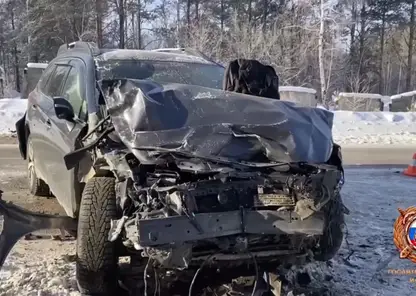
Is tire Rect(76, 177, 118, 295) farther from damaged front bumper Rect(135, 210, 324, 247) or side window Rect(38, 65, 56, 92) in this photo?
side window Rect(38, 65, 56, 92)

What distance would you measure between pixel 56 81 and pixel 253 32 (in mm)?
27742

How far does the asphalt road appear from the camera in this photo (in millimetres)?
6520

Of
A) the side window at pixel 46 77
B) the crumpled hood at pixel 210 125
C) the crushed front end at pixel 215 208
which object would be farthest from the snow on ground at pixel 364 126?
the crushed front end at pixel 215 208

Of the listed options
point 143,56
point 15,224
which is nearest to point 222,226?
point 15,224

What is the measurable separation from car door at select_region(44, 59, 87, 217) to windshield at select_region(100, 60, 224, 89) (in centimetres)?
30

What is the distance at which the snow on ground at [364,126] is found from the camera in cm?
1498

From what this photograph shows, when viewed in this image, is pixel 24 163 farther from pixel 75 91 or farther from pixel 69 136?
pixel 69 136

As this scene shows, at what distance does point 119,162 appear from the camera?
361 centimetres

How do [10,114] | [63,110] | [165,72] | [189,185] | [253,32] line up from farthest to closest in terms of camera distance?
[253,32] < [10,114] < [165,72] < [63,110] < [189,185]

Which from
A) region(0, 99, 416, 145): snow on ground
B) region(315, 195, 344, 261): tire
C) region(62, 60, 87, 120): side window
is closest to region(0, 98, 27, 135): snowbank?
region(0, 99, 416, 145): snow on ground

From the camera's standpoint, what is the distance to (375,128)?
17234 mm

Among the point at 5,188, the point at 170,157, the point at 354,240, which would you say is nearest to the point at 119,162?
the point at 170,157

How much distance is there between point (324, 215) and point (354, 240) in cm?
210

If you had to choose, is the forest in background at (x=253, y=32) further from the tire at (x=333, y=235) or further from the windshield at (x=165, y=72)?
Answer: the tire at (x=333, y=235)
